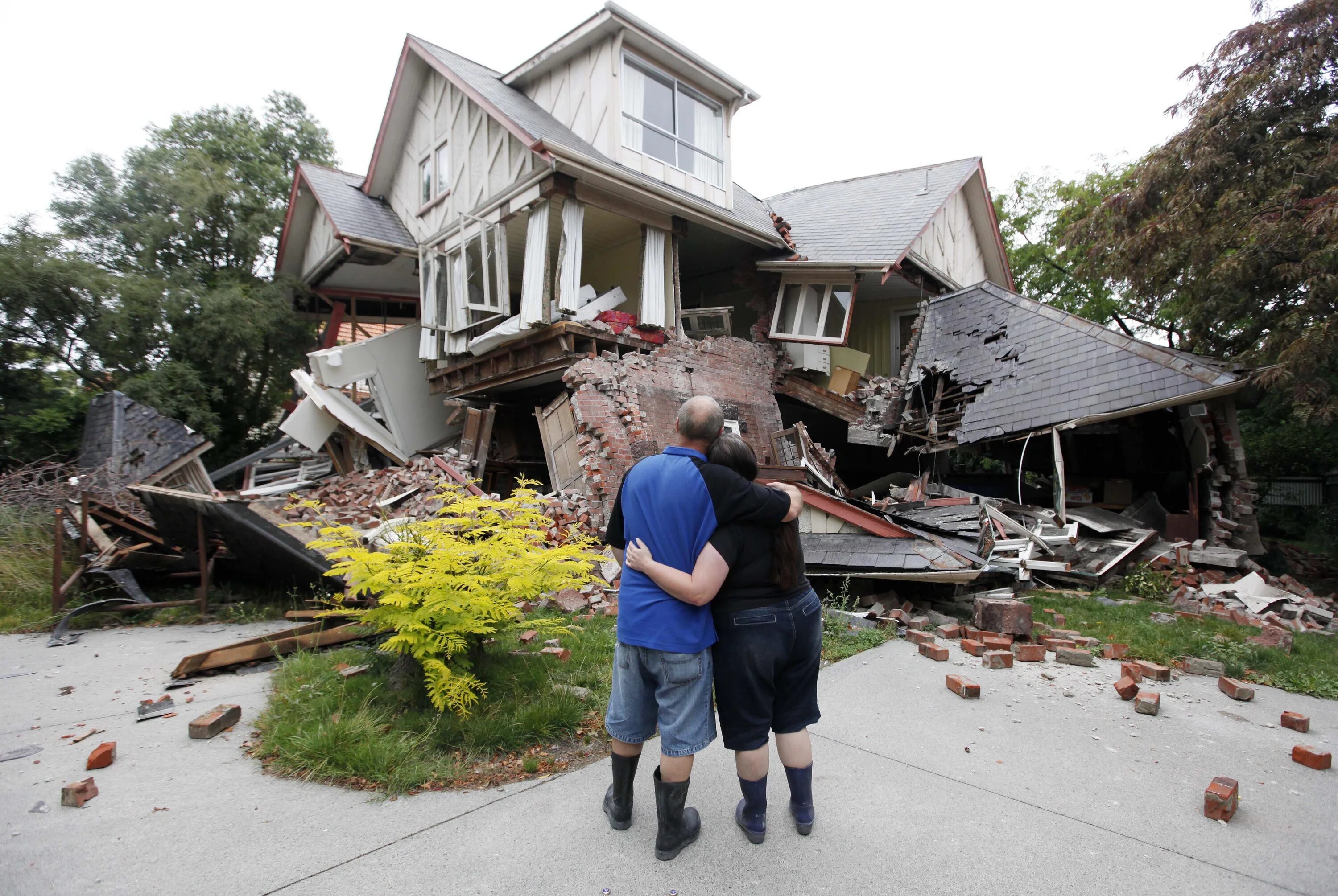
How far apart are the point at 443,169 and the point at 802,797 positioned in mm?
13151

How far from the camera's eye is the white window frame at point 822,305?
12578mm

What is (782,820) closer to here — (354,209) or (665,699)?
(665,699)

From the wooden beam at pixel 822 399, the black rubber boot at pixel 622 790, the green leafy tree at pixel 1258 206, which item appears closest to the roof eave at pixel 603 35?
the wooden beam at pixel 822 399

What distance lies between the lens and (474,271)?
1206cm

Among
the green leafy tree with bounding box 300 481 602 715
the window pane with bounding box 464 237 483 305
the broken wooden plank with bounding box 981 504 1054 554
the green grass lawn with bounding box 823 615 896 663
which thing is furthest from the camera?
the window pane with bounding box 464 237 483 305

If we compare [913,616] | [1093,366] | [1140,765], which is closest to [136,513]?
[913,616]

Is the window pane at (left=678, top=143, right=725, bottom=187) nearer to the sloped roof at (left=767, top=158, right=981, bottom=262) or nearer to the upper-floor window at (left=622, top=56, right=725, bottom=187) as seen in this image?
the upper-floor window at (left=622, top=56, right=725, bottom=187)

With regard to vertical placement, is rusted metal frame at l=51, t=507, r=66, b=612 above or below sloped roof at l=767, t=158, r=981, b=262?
below

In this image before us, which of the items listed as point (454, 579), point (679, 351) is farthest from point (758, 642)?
point (679, 351)

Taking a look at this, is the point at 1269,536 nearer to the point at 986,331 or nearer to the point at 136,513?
the point at 986,331

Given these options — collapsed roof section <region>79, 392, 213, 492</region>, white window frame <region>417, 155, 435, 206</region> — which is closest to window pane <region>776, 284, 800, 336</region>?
white window frame <region>417, 155, 435, 206</region>

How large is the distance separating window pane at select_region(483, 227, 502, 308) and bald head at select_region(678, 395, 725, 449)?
29.4 ft

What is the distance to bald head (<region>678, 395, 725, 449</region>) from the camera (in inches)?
103

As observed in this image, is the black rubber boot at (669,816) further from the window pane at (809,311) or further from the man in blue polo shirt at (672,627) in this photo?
the window pane at (809,311)
